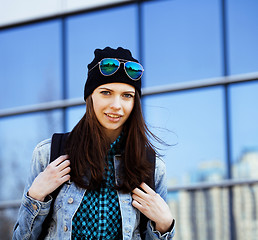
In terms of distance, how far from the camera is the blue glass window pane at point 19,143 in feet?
26.4

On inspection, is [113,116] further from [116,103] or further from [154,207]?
[154,207]

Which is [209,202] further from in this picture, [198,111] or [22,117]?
[22,117]

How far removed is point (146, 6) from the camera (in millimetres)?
7684

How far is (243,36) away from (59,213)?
4885 mm

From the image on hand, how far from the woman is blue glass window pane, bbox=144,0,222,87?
170 inches

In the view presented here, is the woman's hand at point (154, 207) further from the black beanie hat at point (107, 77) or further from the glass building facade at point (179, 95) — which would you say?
the glass building facade at point (179, 95)

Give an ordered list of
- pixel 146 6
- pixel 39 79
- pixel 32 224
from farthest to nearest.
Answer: pixel 39 79, pixel 146 6, pixel 32 224

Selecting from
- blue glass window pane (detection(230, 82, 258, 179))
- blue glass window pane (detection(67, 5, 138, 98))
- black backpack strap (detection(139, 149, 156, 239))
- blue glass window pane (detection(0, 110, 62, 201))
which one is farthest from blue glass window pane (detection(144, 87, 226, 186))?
black backpack strap (detection(139, 149, 156, 239))

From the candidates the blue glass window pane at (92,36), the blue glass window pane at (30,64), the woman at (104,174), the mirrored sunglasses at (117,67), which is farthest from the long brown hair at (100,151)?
the blue glass window pane at (30,64)

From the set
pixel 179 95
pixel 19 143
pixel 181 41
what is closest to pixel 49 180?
pixel 179 95

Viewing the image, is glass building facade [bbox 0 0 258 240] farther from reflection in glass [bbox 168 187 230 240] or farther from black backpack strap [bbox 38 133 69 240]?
black backpack strap [bbox 38 133 69 240]

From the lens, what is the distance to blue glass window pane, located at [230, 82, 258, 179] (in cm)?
689

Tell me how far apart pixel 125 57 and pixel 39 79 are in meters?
5.32

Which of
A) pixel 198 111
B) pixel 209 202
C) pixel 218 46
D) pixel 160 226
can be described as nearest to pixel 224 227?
pixel 209 202
